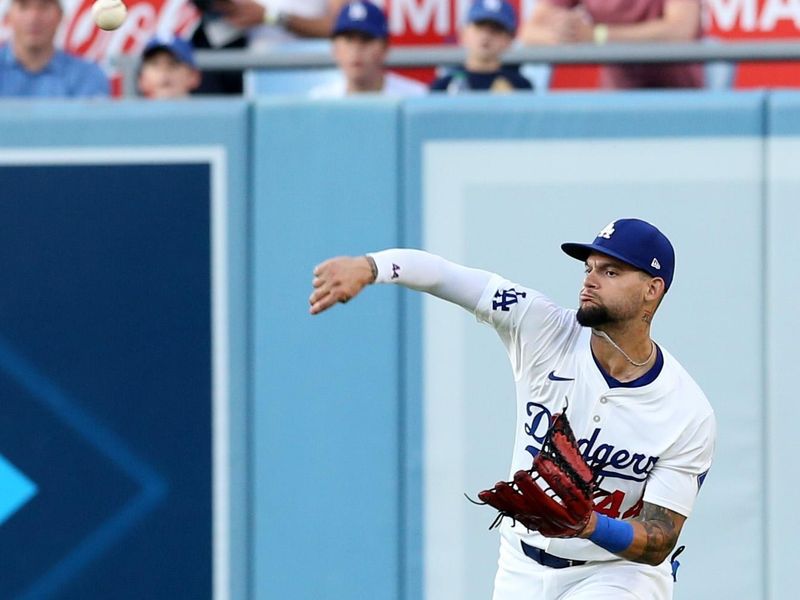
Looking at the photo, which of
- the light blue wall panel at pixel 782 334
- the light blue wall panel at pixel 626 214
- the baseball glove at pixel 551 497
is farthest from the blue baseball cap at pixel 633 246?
the light blue wall panel at pixel 782 334

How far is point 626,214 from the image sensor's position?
611 cm

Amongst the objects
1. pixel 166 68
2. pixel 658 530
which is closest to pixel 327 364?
pixel 166 68

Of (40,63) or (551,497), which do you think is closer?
(551,497)

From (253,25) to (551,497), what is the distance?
3801 millimetres

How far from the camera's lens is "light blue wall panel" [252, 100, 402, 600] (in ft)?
20.4

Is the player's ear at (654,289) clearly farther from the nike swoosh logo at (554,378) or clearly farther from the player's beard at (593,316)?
the nike swoosh logo at (554,378)

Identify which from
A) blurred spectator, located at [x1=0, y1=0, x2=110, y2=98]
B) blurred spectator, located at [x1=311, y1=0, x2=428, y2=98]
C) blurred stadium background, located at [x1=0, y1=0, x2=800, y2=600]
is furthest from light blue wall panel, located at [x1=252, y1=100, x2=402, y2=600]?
blurred spectator, located at [x1=0, y1=0, x2=110, y2=98]

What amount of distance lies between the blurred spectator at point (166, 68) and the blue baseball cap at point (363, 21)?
693mm

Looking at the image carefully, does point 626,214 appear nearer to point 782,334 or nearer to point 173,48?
point 782,334

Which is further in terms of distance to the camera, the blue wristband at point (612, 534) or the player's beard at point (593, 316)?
the player's beard at point (593, 316)

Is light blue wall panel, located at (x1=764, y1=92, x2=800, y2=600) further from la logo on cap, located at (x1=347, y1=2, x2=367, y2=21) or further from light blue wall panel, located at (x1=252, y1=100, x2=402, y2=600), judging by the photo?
la logo on cap, located at (x1=347, y1=2, x2=367, y2=21)

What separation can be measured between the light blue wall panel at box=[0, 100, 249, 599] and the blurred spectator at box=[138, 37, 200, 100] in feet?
1.51

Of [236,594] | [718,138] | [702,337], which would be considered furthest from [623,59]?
[236,594]

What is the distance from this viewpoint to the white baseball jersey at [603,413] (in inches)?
179
